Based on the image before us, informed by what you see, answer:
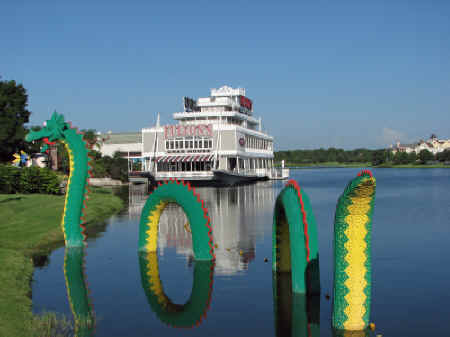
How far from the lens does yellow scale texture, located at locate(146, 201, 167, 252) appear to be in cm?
1617

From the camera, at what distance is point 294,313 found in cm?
1059

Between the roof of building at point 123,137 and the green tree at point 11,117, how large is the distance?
65.0 metres

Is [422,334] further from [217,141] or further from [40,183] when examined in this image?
[217,141]

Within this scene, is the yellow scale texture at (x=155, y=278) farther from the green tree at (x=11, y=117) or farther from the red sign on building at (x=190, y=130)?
the red sign on building at (x=190, y=130)

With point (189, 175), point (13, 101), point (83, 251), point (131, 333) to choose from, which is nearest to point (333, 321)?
point (131, 333)

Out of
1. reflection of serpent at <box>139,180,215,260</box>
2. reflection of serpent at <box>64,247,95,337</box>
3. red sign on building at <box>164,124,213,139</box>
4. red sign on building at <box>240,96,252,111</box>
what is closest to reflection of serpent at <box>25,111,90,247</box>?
reflection of serpent at <box>64,247,95,337</box>

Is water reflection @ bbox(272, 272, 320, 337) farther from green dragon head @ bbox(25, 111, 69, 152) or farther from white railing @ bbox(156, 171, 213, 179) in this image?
white railing @ bbox(156, 171, 213, 179)

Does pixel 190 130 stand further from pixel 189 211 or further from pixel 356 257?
pixel 356 257

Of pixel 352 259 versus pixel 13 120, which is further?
pixel 13 120

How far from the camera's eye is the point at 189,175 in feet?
204

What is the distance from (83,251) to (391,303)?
35.2ft

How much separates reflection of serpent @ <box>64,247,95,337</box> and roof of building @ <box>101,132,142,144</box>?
102 meters

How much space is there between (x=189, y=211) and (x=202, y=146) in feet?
174

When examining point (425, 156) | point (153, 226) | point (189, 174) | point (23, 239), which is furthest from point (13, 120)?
point (425, 156)
